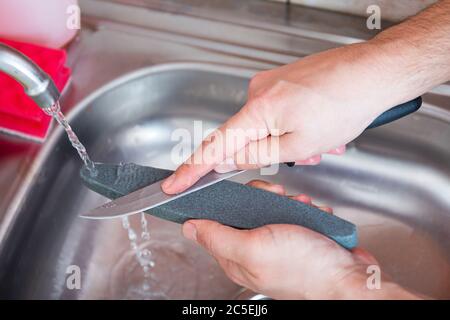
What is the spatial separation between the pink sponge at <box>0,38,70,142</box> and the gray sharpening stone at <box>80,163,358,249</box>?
12cm

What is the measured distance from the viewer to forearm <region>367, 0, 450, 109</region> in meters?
0.55

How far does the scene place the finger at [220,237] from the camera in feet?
1.64

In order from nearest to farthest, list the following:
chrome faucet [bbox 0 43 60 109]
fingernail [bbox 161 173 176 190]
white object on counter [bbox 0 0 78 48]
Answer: chrome faucet [bbox 0 43 60 109] < fingernail [bbox 161 173 176 190] < white object on counter [bbox 0 0 78 48]

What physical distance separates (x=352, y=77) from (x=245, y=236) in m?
0.20

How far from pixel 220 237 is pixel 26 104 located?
306mm

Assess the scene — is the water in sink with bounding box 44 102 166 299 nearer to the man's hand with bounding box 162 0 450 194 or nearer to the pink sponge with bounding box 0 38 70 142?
the pink sponge with bounding box 0 38 70 142

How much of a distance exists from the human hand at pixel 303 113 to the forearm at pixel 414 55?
0.01 meters

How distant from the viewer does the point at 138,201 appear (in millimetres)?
545

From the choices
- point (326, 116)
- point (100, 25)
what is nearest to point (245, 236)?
point (326, 116)

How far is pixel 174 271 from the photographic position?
70cm

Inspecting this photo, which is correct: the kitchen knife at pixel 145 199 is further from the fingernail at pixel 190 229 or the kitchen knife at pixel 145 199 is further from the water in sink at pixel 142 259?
the water in sink at pixel 142 259

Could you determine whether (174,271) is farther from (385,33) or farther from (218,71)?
(385,33)

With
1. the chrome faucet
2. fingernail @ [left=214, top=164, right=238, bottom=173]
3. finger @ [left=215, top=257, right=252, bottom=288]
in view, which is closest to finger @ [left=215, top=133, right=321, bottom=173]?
fingernail @ [left=214, top=164, right=238, bottom=173]

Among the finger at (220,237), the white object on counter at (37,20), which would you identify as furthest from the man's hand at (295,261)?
the white object on counter at (37,20)
